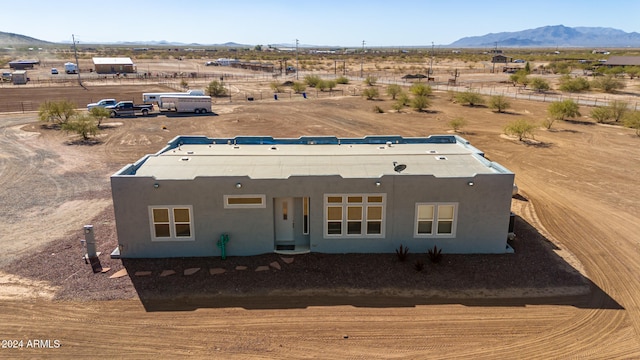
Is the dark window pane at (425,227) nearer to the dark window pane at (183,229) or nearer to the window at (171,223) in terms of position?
the window at (171,223)

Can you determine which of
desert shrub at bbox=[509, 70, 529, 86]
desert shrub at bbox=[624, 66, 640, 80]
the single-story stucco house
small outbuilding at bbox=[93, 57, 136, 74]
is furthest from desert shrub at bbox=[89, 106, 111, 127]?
desert shrub at bbox=[624, 66, 640, 80]

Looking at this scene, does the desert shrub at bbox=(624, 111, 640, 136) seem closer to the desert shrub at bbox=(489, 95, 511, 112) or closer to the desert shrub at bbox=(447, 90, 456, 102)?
the desert shrub at bbox=(489, 95, 511, 112)

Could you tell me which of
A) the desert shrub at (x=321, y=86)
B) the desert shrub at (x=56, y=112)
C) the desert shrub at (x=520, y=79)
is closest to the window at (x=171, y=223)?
the desert shrub at (x=56, y=112)

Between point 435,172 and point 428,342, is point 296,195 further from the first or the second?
point 428,342

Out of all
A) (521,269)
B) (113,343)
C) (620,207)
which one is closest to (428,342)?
(521,269)

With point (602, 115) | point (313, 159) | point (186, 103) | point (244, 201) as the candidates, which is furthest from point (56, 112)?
point (602, 115)
